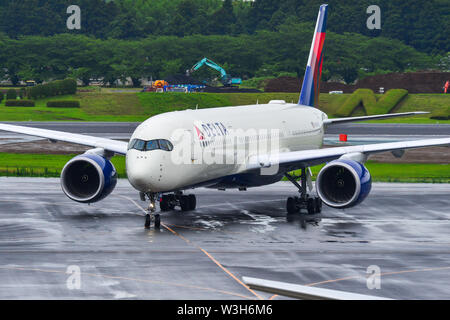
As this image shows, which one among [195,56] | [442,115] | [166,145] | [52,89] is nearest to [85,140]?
[166,145]

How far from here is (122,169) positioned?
52312 millimetres

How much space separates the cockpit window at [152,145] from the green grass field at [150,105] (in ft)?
238

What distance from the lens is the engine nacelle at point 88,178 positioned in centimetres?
3262

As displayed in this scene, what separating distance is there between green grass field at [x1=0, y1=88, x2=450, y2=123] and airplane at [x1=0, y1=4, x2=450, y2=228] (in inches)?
2596

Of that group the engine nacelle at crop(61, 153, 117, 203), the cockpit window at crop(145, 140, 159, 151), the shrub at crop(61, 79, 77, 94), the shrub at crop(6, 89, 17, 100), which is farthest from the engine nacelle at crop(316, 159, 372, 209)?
the shrub at crop(6, 89, 17, 100)

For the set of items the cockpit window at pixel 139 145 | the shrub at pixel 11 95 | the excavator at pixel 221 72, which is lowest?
the cockpit window at pixel 139 145

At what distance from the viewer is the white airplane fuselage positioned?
2890cm

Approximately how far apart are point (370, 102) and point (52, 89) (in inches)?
1913

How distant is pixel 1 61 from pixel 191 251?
14475cm

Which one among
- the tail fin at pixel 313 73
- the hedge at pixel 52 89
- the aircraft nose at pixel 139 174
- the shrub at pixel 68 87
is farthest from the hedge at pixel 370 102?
the aircraft nose at pixel 139 174

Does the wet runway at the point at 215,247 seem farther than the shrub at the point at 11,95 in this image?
No

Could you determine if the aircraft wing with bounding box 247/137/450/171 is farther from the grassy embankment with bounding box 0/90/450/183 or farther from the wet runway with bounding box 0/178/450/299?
the grassy embankment with bounding box 0/90/450/183

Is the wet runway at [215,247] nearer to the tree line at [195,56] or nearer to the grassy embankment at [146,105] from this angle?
the grassy embankment at [146,105]
